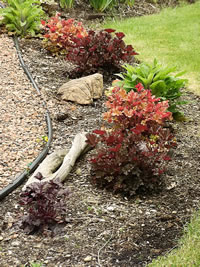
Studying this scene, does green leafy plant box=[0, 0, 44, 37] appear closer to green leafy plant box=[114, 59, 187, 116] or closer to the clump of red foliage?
green leafy plant box=[114, 59, 187, 116]

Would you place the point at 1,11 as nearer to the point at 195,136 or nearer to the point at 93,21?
the point at 93,21

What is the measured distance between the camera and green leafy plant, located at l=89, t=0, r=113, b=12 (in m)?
9.59

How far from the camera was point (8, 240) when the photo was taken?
10.6ft

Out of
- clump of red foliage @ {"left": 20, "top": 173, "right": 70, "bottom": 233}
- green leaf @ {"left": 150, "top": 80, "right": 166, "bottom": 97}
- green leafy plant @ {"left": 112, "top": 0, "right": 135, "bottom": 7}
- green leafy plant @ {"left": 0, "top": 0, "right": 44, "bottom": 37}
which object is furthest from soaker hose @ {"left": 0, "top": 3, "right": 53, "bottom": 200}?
green leafy plant @ {"left": 112, "top": 0, "right": 135, "bottom": 7}

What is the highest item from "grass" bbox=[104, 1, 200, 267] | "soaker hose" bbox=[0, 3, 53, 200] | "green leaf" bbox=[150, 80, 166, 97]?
"green leaf" bbox=[150, 80, 166, 97]

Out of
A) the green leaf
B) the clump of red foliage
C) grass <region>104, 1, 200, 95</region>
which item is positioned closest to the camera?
the clump of red foliage

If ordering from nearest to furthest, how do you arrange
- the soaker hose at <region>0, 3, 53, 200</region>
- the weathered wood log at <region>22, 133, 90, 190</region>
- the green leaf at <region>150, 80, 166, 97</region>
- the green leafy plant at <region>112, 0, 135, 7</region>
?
the soaker hose at <region>0, 3, 53, 200</region>, the weathered wood log at <region>22, 133, 90, 190</region>, the green leaf at <region>150, 80, 166, 97</region>, the green leafy plant at <region>112, 0, 135, 7</region>

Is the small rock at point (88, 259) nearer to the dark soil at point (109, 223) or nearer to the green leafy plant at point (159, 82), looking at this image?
the dark soil at point (109, 223)

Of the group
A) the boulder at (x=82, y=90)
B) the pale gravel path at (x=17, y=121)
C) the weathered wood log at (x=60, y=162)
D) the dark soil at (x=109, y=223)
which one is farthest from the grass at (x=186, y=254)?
the boulder at (x=82, y=90)

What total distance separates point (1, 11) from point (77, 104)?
8.67 feet

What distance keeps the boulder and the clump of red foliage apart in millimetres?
2184

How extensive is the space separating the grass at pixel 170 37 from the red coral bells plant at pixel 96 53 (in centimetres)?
122

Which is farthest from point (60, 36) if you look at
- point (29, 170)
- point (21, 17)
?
point (29, 170)

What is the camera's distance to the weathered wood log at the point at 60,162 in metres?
3.90
